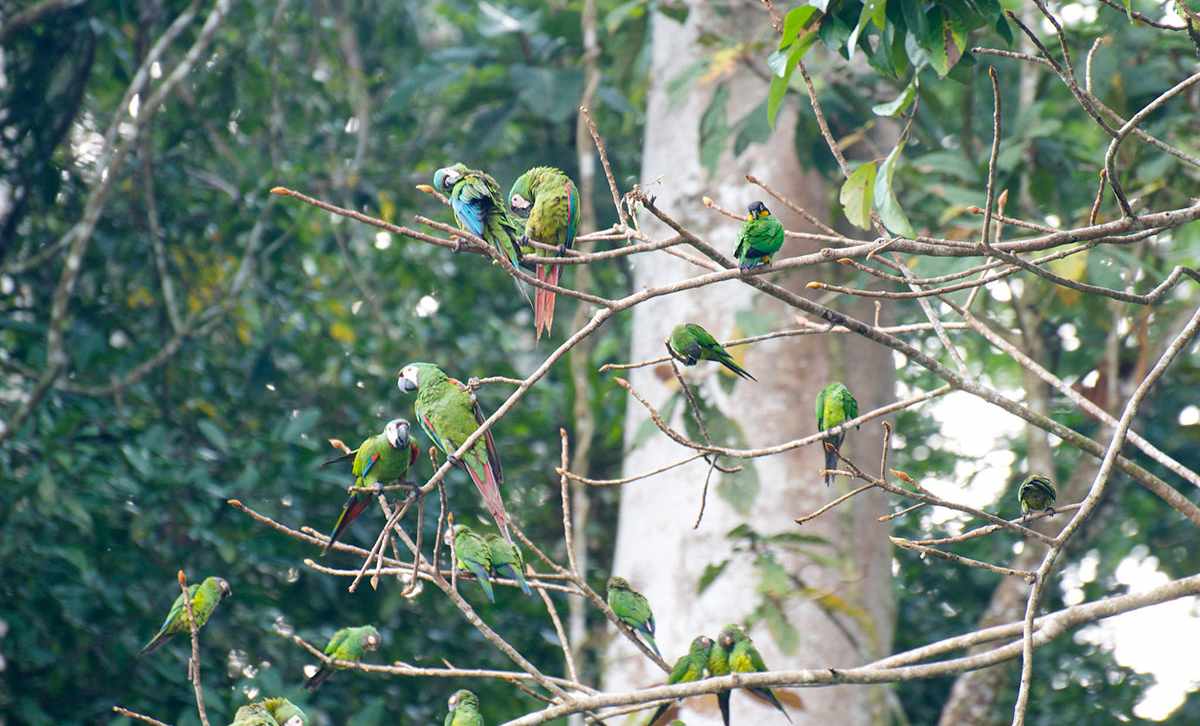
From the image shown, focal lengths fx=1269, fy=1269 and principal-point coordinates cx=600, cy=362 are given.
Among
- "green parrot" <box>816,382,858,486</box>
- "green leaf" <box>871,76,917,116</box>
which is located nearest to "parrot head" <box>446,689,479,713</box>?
"green parrot" <box>816,382,858,486</box>

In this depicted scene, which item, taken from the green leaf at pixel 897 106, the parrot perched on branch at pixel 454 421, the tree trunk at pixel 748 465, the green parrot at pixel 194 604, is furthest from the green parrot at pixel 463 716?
the green leaf at pixel 897 106

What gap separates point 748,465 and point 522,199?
4.05 feet

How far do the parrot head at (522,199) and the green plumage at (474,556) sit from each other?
2.60ft

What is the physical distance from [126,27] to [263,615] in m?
3.33

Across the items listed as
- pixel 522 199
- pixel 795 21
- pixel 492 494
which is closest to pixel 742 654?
pixel 492 494

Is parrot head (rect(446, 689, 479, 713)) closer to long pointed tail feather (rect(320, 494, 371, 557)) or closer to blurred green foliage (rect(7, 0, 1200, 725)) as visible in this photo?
long pointed tail feather (rect(320, 494, 371, 557))

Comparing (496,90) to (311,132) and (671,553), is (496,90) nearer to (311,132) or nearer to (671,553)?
(311,132)

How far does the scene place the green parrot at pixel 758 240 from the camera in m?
2.58

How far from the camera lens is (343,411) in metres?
5.68

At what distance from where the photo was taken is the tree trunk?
12.6 feet

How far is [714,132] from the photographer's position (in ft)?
13.4

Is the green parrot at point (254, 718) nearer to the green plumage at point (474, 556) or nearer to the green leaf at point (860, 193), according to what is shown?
the green plumage at point (474, 556)

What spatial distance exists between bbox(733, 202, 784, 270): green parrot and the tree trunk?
1.04m

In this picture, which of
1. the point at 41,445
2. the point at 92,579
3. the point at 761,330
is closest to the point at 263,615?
the point at 92,579
